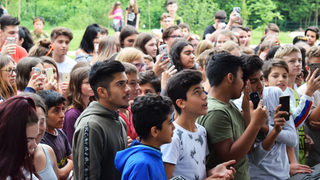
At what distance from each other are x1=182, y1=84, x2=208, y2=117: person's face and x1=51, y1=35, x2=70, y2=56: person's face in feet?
12.0

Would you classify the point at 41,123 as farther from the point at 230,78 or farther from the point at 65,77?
the point at 65,77

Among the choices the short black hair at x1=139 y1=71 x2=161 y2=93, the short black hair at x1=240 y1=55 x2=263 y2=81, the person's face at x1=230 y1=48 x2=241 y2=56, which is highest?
the short black hair at x1=240 y1=55 x2=263 y2=81

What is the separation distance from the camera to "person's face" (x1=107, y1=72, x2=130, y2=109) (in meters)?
2.65

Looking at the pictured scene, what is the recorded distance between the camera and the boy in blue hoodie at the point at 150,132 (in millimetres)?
2213

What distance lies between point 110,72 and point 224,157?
1.18m

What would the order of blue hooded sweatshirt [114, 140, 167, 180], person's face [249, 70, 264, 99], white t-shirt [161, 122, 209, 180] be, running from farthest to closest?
person's face [249, 70, 264, 99] → white t-shirt [161, 122, 209, 180] → blue hooded sweatshirt [114, 140, 167, 180]

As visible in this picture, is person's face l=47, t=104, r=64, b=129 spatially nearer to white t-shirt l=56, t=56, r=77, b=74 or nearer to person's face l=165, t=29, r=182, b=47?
white t-shirt l=56, t=56, r=77, b=74

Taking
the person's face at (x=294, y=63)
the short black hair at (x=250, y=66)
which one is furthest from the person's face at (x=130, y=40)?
the short black hair at (x=250, y=66)

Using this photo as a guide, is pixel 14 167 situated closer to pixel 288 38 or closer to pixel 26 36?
pixel 26 36

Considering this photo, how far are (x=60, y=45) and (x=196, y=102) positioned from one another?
3.88 meters

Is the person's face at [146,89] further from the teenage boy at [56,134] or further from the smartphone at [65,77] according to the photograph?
the smartphone at [65,77]

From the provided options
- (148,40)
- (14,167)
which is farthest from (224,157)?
(148,40)

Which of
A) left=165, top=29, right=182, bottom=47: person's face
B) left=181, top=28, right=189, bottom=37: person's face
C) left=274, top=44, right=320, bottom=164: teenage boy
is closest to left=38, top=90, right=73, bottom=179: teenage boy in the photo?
left=274, top=44, right=320, bottom=164: teenage boy

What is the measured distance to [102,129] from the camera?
8.09ft
